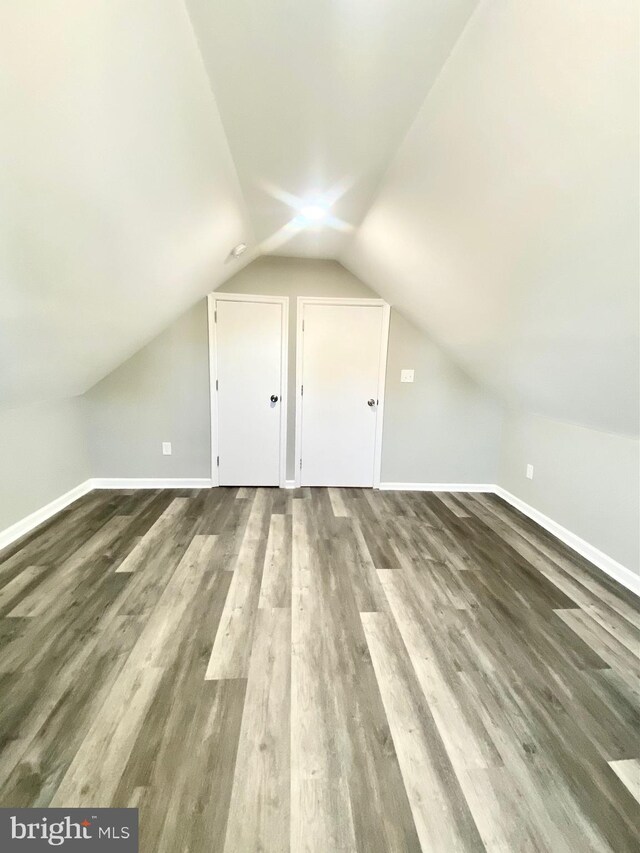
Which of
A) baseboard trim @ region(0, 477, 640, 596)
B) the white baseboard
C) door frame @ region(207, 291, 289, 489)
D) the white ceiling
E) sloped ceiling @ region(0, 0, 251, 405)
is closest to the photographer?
sloped ceiling @ region(0, 0, 251, 405)

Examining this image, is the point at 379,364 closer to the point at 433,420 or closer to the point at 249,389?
the point at 433,420

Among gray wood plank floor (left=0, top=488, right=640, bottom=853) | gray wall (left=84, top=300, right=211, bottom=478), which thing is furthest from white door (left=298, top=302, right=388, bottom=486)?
gray wood plank floor (left=0, top=488, right=640, bottom=853)

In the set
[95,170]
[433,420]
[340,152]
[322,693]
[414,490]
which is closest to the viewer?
[95,170]

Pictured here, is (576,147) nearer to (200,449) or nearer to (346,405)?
(346,405)

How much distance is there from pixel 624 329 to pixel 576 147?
2.40 feet

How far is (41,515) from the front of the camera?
2703 millimetres

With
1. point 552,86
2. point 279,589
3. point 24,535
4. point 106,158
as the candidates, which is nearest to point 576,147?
point 552,86

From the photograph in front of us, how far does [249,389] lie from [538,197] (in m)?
2.68

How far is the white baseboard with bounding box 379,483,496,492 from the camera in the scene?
362cm

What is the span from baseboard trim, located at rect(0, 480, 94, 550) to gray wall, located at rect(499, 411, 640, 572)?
13.4 feet

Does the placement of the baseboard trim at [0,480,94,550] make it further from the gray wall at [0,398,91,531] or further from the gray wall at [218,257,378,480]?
the gray wall at [218,257,378,480]

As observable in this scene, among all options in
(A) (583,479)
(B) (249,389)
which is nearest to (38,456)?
(B) (249,389)

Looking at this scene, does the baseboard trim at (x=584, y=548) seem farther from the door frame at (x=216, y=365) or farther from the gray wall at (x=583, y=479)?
the door frame at (x=216, y=365)

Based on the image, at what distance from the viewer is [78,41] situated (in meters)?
0.82
